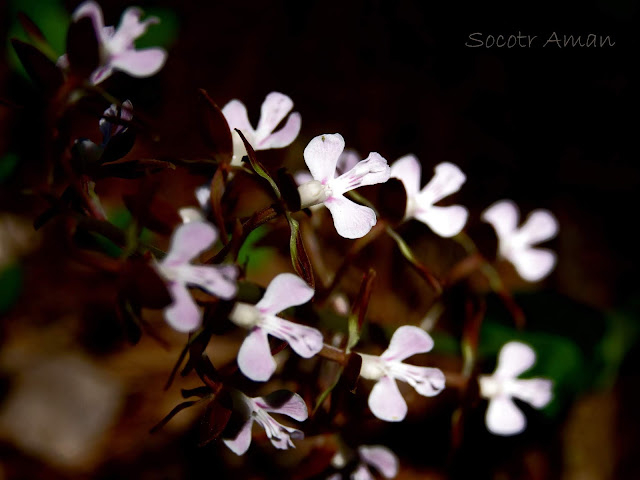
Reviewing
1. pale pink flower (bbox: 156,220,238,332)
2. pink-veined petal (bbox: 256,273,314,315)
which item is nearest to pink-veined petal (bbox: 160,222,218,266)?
pale pink flower (bbox: 156,220,238,332)

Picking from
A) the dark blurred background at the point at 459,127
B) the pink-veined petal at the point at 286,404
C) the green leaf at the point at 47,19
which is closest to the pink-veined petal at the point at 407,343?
the pink-veined petal at the point at 286,404

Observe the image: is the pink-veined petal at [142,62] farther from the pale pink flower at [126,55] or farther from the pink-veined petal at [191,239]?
the pink-veined petal at [191,239]

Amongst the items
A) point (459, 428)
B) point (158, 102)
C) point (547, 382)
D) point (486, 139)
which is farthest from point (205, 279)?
point (158, 102)

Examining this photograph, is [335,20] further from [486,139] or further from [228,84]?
[486,139]

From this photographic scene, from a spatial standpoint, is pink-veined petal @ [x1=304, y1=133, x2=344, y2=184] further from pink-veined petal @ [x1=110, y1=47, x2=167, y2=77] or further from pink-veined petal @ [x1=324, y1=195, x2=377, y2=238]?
pink-veined petal @ [x1=110, y1=47, x2=167, y2=77]

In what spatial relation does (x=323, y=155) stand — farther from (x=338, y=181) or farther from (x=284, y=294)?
(x=284, y=294)
